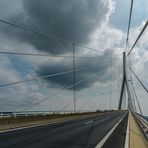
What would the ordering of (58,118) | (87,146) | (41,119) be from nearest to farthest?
(87,146), (41,119), (58,118)

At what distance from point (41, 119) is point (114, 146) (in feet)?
62.8

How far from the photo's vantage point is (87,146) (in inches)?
531

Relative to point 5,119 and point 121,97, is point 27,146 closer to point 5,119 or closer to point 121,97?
point 5,119

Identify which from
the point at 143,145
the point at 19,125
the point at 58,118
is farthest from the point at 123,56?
the point at 143,145

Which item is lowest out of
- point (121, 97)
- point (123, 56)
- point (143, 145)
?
point (143, 145)

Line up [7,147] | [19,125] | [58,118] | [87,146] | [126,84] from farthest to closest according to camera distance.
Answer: [126,84]
[58,118]
[19,125]
[87,146]
[7,147]

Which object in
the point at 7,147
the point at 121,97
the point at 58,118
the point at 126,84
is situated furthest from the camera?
the point at 121,97

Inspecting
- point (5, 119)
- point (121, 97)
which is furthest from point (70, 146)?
point (121, 97)

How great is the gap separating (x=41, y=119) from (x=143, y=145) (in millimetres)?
18763

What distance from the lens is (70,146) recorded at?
43.2 feet

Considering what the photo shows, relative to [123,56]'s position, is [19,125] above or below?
below

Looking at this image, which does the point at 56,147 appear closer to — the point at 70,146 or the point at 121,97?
the point at 70,146

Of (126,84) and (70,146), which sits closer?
(70,146)

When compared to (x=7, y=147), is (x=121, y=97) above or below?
above
